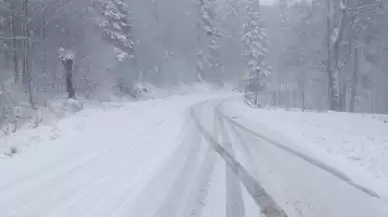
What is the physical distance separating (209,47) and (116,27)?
2947 centimetres

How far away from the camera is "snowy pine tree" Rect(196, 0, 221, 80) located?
5847 cm

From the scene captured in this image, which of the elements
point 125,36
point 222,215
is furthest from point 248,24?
point 222,215

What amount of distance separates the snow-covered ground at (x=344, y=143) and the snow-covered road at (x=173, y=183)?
0.51 meters

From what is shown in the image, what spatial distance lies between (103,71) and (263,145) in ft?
72.9

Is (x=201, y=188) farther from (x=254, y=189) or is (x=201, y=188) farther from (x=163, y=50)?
(x=163, y=50)

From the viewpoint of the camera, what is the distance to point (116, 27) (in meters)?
35.7

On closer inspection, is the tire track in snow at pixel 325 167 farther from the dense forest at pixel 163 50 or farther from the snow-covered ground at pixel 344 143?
the dense forest at pixel 163 50

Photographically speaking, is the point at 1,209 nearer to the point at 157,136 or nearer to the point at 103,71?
the point at 157,136

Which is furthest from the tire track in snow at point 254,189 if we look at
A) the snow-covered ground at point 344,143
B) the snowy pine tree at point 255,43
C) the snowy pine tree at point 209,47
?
the snowy pine tree at point 209,47

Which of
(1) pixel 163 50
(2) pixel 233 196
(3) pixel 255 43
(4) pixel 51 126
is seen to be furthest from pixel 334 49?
(1) pixel 163 50

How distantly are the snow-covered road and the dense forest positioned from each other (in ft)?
22.2

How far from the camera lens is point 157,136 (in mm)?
13438

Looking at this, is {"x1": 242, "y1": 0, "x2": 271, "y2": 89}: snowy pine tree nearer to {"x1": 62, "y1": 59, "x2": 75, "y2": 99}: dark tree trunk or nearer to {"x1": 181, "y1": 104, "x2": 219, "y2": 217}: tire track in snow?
{"x1": 62, "y1": 59, "x2": 75, "y2": 99}: dark tree trunk

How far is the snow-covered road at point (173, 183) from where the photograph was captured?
5492 mm
